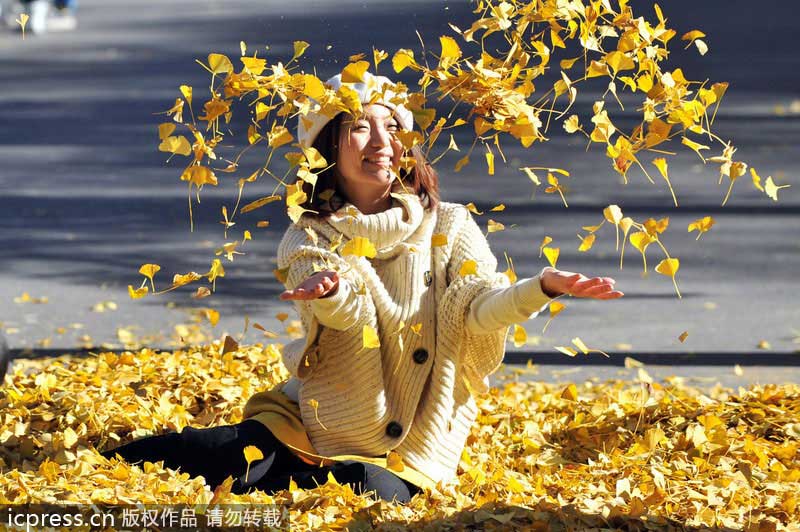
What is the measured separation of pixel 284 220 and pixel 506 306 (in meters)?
4.58

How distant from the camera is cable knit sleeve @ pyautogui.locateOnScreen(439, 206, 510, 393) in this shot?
342 cm

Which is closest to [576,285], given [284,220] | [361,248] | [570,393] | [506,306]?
[506,306]

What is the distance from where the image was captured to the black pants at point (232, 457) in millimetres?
3375

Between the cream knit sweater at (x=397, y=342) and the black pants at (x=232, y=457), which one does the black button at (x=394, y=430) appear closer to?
the cream knit sweater at (x=397, y=342)

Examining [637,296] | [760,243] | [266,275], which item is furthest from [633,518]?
[760,243]

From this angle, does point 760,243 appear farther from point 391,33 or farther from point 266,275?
point 391,33

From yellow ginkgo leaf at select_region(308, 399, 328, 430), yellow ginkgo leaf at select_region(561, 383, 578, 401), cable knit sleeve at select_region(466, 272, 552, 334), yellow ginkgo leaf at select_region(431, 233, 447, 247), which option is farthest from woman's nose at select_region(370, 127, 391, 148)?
yellow ginkgo leaf at select_region(561, 383, 578, 401)

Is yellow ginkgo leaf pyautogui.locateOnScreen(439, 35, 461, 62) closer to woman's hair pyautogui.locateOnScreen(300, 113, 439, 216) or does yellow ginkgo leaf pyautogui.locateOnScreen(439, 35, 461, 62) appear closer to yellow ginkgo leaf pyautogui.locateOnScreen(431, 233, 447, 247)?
yellow ginkgo leaf pyautogui.locateOnScreen(431, 233, 447, 247)

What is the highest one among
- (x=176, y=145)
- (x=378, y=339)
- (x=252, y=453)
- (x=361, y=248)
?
(x=176, y=145)

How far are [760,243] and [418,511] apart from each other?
450 centimetres

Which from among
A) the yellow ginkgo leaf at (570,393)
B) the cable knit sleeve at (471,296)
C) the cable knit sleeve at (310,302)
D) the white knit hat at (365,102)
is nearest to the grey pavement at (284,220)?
the white knit hat at (365,102)

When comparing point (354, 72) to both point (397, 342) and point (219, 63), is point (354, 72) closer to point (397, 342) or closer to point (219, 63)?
point (219, 63)

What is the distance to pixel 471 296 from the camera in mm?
3398

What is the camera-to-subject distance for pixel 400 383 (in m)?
3.47
